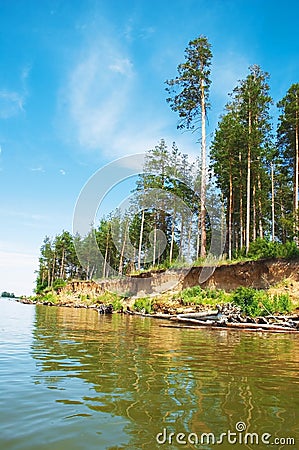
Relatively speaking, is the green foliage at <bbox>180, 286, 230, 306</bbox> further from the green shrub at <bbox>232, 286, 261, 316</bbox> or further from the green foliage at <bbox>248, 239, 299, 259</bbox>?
the green foliage at <bbox>248, 239, 299, 259</bbox>

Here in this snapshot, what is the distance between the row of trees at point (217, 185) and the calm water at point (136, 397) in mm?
17638

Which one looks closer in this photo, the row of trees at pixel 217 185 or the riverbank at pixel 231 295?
the riverbank at pixel 231 295

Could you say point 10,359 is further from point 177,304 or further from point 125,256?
point 125,256

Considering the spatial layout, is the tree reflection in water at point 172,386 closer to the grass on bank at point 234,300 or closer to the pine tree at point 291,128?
the grass on bank at point 234,300

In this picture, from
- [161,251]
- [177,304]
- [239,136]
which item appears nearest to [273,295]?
[177,304]

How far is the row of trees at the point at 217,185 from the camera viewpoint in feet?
91.8

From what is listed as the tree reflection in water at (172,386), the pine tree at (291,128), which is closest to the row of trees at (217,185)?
the pine tree at (291,128)

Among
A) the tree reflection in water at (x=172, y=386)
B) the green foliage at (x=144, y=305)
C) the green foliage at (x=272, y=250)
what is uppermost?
the green foliage at (x=272, y=250)

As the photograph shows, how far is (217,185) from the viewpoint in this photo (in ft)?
123

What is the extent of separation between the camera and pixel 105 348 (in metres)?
8.75

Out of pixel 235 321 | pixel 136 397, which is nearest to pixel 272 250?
pixel 235 321

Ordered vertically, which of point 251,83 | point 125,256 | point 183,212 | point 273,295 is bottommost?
point 273,295

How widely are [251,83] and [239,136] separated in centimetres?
490

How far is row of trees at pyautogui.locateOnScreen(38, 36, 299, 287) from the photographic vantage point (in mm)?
27984
